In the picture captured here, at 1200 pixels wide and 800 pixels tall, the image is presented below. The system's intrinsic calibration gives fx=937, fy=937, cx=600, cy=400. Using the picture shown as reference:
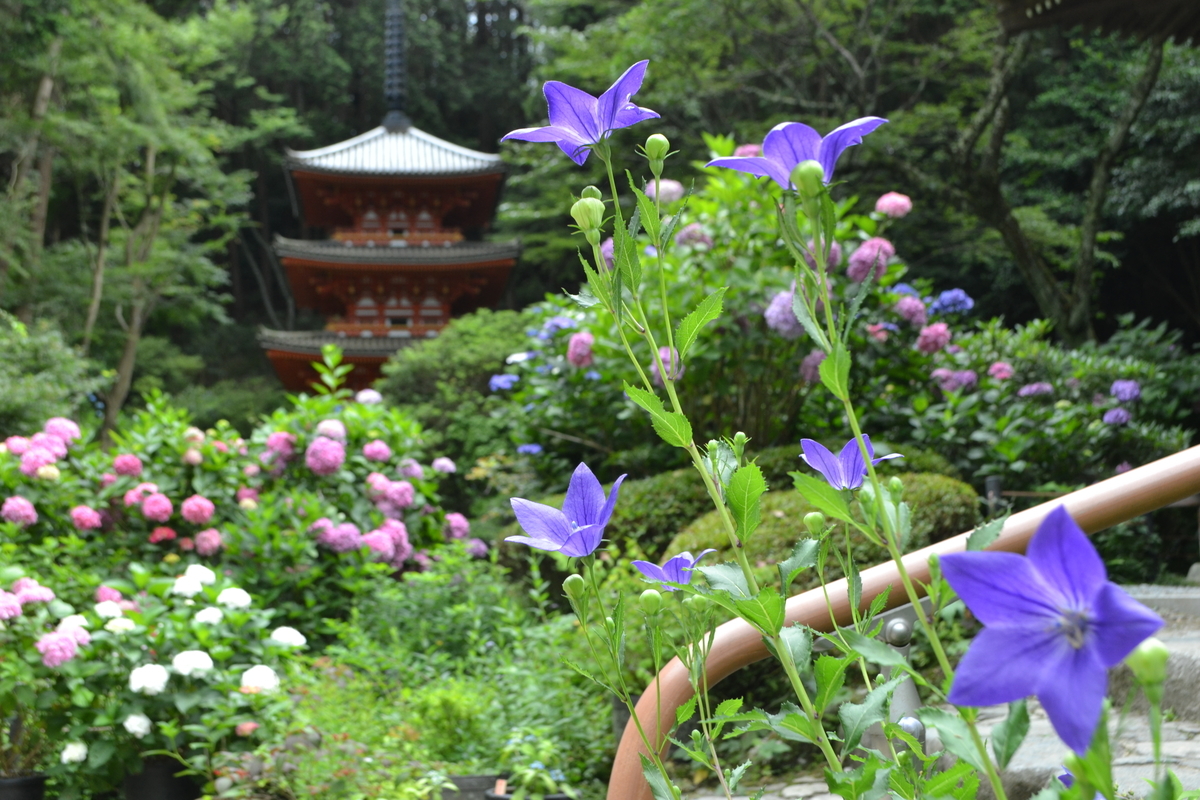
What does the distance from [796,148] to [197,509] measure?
151 inches

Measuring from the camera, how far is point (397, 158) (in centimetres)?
1662

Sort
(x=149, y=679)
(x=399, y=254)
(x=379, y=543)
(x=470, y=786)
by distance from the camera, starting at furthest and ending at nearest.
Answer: (x=399, y=254)
(x=379, y=543)
(x=149, y=679)
(x=470, y=786)

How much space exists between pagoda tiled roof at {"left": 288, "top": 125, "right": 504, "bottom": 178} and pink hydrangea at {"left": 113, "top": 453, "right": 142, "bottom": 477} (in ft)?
39.9

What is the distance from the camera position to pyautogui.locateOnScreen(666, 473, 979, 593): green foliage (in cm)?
283

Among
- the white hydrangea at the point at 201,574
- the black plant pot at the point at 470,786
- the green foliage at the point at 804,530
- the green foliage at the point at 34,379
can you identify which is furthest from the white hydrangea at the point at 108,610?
the green foliage at the point at 34,379

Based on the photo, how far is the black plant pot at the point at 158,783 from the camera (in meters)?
2.70

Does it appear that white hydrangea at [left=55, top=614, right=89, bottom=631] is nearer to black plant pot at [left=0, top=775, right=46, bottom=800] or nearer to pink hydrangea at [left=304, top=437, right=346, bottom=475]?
black plant pot at [left=0, top=775, right=46, bottom=800]

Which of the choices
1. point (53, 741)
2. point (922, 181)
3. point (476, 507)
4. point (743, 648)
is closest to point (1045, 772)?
point (743, 648)

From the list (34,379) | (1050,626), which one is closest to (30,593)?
(1050,626)

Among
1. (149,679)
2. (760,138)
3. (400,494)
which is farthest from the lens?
(760,138)

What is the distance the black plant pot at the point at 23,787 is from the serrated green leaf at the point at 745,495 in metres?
2.89

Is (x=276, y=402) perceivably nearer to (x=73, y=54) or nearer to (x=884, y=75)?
(x=73, y=54)

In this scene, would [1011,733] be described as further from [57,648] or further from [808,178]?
[57,648]

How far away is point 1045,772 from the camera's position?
167 centimetres
